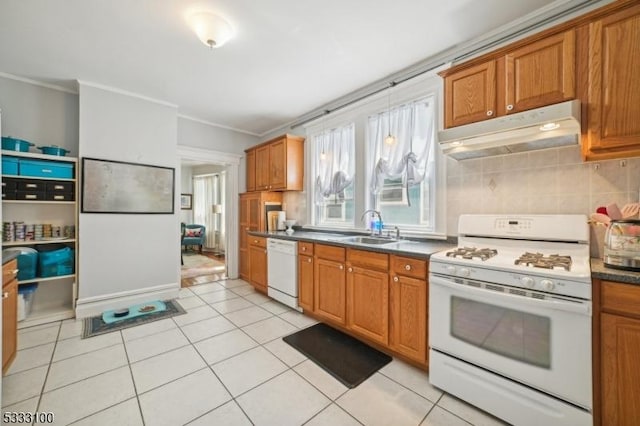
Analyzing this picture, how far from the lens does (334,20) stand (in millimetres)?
2037

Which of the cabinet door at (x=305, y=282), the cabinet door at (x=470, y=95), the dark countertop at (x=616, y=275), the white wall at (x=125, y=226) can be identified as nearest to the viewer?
the dark countertop at (x=616, y=275)

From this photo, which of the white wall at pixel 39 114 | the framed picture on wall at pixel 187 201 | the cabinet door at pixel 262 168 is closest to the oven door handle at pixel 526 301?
the cabinet door at pixel 262 168

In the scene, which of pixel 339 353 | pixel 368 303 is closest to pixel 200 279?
pixel 339 353

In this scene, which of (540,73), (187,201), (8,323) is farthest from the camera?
(187,201)

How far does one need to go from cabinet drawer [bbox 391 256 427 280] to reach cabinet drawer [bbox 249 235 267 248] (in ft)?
6.87

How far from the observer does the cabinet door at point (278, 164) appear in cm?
394

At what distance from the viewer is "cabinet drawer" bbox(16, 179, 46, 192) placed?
2.71 m

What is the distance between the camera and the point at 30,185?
2756 millimetres

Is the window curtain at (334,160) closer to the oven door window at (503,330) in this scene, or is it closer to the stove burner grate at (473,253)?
the stove burner grate at (473,253)

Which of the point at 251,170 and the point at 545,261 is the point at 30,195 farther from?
the point at 545,261

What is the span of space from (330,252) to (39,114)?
376cm

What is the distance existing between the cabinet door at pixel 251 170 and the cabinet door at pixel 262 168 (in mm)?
107

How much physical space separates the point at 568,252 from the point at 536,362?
0.82 metres

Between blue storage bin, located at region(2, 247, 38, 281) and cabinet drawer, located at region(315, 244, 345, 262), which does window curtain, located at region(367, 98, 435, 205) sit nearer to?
cabinet drawer, located at region(315, 244, 345, 262)
